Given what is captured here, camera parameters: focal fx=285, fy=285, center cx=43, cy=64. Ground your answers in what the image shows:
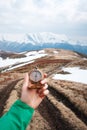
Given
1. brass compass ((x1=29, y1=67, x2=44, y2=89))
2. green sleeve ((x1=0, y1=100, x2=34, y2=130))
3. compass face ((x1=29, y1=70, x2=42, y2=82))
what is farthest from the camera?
compass face ((x1=29, y1=70, x2=42, y2=82))

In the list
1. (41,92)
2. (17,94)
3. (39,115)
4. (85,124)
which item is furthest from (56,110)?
(41,92)

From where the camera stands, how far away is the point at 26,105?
3.58 meters

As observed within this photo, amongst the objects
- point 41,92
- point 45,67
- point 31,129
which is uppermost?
point 41,92

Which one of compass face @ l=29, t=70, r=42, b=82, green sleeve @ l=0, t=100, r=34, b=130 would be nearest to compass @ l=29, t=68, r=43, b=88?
compass face @ l=29, t=70, r=42, b=82

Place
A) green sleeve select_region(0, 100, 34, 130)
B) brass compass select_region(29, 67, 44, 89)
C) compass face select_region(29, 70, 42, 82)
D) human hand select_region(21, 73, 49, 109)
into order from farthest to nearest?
1. compass face select_region(29, 70, 42, 82)
2. brass compass select_region(29, 67, 44, 89)
3. human hand select_region(21, 73, 49, 109)
4. green sleeve select_region(0, 100, 34, 130)

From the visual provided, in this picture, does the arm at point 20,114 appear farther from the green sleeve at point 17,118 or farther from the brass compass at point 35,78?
the brass compass at point 35,78

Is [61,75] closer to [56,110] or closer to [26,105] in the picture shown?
[56,110]

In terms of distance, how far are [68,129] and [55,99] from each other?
933 cm

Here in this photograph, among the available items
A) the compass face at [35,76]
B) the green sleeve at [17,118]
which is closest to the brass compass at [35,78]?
the compass face at [35,76]

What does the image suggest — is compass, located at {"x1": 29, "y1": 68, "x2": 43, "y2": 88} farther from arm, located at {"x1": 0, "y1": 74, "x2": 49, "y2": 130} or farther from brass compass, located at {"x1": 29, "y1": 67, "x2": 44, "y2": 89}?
arm, located at {"x1": 0, "y1": 74, "x2": 49, "y2": 130}

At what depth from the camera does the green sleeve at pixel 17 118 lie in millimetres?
3424

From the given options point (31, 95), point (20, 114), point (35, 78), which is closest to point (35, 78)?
point (35, 78)

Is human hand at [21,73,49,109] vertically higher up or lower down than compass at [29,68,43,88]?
lower down

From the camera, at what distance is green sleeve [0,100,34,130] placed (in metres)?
3.42
